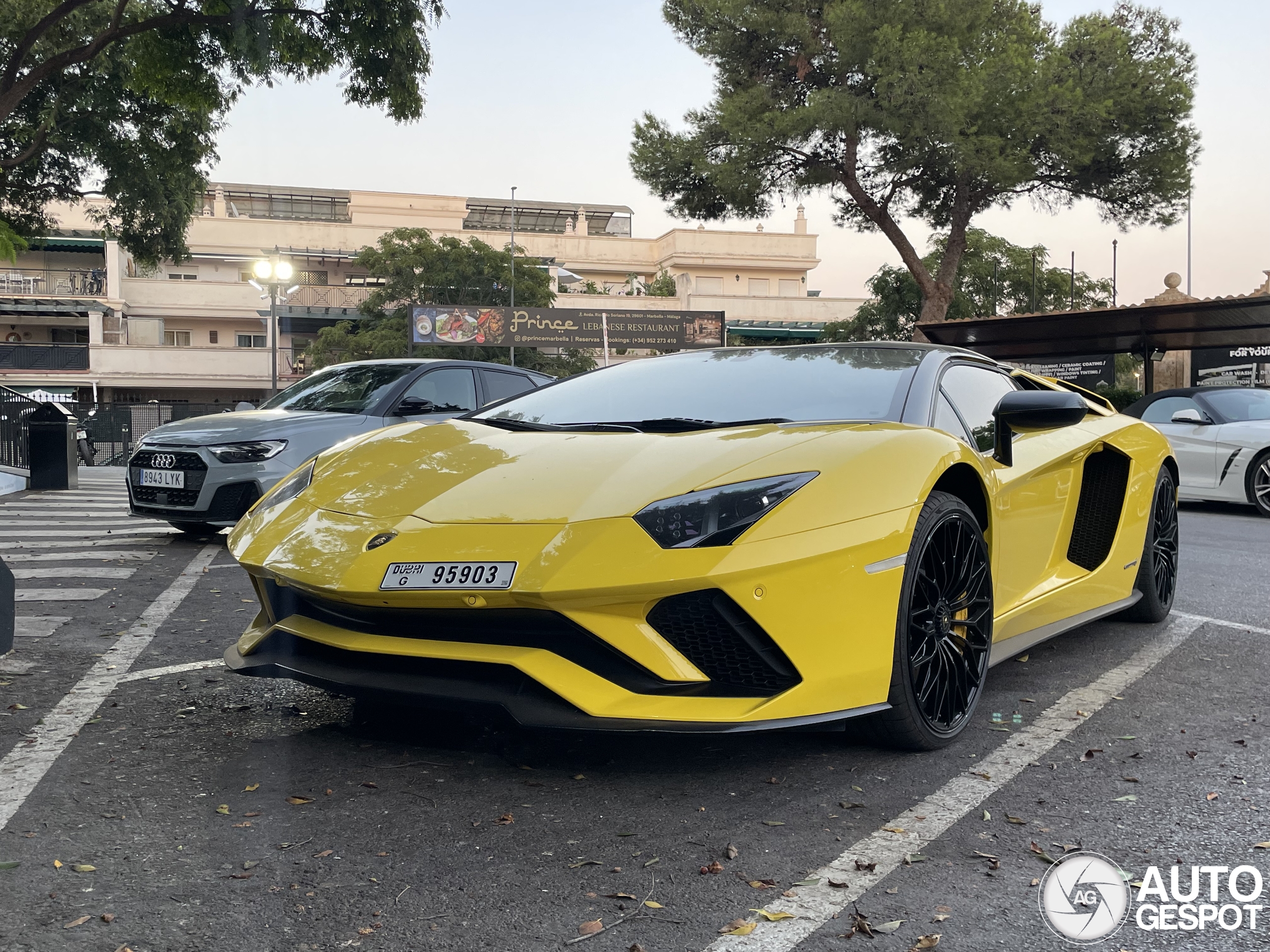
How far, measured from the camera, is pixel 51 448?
13.9 meters

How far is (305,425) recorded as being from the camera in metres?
7.57

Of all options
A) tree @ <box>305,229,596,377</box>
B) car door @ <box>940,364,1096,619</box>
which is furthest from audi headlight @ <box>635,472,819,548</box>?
tree @ <box>305,229,596,377</box>

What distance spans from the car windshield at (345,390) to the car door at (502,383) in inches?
21.4

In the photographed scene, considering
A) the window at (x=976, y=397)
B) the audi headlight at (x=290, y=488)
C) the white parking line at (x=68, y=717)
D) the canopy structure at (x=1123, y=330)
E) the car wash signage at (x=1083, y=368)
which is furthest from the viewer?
the car wash signage at (x=1083, y=368)

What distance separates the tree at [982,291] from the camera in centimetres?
3547

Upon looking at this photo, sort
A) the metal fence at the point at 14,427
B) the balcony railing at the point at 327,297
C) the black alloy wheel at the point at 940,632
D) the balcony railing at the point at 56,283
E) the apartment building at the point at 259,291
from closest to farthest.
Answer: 1. the black alloy wheel at the point at 940,632
2. the metal fence at the point at 14,427
3. the apartment building at the point at 259,291
4. the balcony railing at the point at 56,283
5. the balcony railing at the point at 327,297

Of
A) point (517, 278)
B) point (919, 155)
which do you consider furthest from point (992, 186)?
point (517, 278)

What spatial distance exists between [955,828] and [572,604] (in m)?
1.01

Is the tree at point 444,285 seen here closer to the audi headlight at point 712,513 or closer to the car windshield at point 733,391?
the car windshield at point 733,391

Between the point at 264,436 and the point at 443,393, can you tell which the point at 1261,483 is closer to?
the point at 443,393

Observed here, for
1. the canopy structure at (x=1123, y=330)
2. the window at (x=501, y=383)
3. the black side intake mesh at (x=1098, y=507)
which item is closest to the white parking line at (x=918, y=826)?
the black side intake mesh at (x=1098, y=507)

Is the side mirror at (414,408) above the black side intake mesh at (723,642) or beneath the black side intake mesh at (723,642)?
above

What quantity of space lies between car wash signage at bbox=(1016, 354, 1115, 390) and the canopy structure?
4.59 ft

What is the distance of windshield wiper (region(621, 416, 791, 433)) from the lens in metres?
3.39
